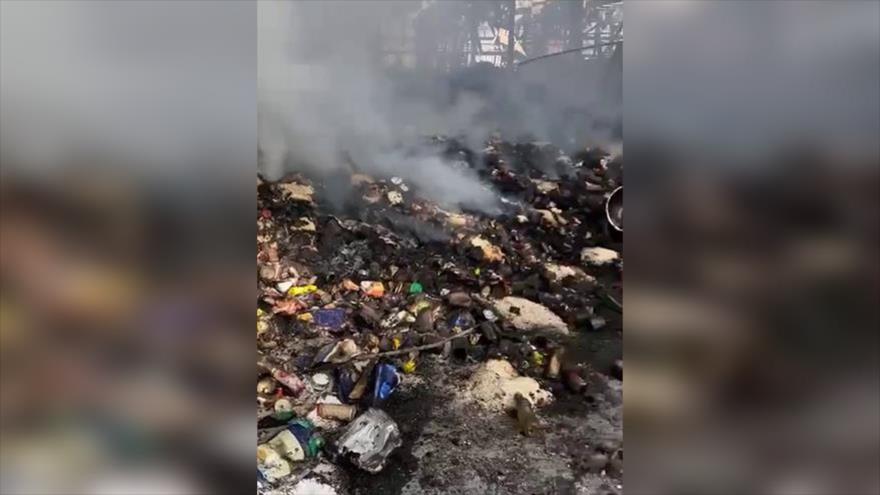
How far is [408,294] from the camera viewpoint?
1.95 meters

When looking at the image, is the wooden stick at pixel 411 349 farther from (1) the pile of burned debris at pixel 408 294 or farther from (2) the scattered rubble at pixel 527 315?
(2) the scattered rubble at pixel 527 315

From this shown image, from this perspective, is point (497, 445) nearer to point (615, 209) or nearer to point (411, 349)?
point (411, 349)

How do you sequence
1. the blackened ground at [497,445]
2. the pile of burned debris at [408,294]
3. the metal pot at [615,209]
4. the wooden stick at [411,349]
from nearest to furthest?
the metal pot at [615,209] → the blackened ground at [497,445] → the pile of burned debris at [408,294] → the wooden stick at [411,349]

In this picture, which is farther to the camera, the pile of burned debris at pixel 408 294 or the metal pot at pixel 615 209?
the pile of burned debris at pixel 408 294

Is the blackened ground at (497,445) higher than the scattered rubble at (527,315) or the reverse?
the reverse

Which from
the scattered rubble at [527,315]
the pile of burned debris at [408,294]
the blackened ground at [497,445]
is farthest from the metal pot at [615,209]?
the scattered rubble at [527,315]

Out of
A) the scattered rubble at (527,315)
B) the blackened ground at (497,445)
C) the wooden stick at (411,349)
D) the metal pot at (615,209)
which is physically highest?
the metal pot at (615,209)

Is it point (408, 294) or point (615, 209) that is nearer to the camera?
point (615, 209)

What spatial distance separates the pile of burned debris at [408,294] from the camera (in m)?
1.71

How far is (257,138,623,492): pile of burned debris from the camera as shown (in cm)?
171

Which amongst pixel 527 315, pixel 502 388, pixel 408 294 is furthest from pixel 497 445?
pixel 408 294
